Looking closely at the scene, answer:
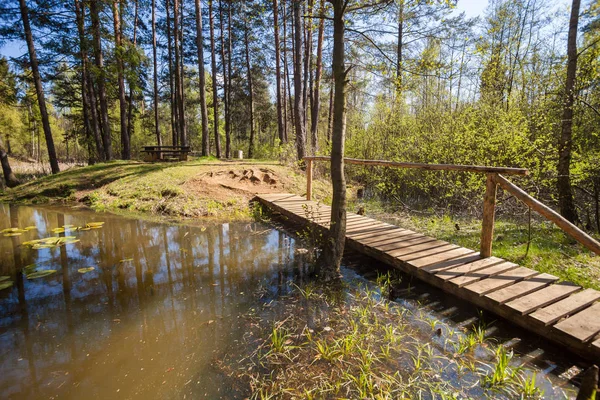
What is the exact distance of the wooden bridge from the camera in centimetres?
254

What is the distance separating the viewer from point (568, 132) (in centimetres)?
563

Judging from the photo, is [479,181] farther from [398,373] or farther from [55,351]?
[55,351]

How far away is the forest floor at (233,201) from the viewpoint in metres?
4.43

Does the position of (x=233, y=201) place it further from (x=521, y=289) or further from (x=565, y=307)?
(x=565, y=307)

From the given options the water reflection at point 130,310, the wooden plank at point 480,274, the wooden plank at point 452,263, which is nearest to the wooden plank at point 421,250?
the wooden plank at point 452,263

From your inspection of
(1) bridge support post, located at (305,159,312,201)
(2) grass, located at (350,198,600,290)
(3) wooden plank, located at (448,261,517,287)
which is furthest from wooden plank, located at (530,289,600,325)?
(1) bridge support post, located at (305,159,312,201)

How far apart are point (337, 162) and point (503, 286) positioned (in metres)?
2.23

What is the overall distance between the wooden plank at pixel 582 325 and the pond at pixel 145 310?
254mm

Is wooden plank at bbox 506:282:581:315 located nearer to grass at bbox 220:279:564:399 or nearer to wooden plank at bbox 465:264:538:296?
wooden plank at bbox 465:264:538:296

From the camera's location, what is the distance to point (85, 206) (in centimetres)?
880

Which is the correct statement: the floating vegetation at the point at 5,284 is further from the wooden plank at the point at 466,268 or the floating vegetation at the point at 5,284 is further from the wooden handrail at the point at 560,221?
the wooden handrail at the point at 560,221

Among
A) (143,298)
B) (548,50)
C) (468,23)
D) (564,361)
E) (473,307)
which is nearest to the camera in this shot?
(564,361)

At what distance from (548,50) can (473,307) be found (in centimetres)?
1290

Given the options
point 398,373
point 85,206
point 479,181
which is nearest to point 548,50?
point 479,181
